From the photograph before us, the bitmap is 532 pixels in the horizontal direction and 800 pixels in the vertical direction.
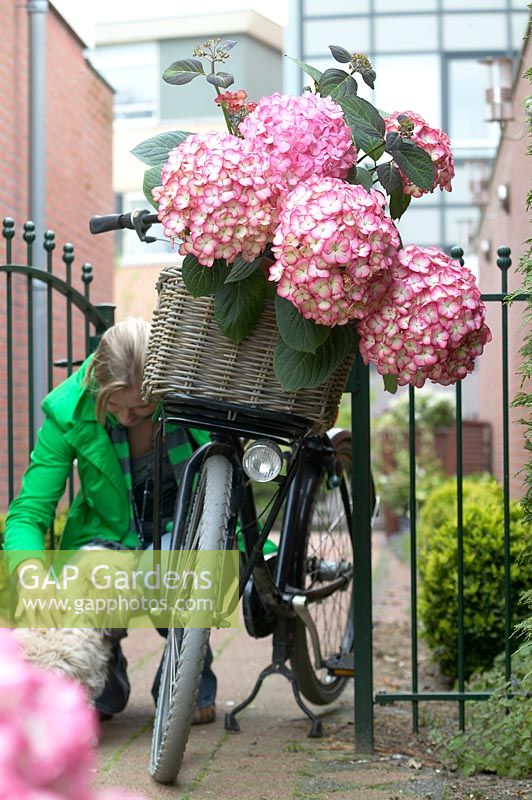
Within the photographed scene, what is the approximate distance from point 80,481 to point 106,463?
10 cm

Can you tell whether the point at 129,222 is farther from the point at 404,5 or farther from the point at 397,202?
the point at 404,5

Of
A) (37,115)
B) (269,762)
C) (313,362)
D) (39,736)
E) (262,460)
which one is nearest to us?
(39,736)

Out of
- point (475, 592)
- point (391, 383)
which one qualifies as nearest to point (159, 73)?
point (475, 592)

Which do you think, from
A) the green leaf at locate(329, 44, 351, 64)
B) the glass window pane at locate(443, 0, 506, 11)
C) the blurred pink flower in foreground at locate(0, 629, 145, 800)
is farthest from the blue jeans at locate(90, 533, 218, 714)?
the glass window pane at locate(443, 0, 506, 11)

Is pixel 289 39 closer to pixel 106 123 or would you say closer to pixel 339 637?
pixel 106 123

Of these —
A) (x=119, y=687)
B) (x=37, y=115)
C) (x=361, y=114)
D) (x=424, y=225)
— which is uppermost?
(x=424, y=225)

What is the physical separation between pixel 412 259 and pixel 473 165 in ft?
31.2

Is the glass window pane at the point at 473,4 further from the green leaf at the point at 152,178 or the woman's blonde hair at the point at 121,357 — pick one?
the green leaf at the point at 152,178

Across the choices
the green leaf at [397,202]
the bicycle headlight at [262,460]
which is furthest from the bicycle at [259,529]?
the green leaf at [397,202]

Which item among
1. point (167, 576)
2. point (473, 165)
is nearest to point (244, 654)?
point (167, 576)

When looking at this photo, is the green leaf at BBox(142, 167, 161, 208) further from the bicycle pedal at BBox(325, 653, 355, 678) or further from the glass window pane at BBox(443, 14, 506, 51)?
the glass window pane at BBox(443, 14, 506, 51)

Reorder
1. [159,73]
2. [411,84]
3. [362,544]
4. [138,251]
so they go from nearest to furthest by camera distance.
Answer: [362,544]
[411,84]
[138,251]
[159,73]

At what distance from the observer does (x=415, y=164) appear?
2.41 m

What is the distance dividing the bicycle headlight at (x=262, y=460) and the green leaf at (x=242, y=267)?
1.48 feet
